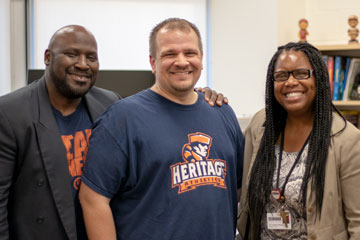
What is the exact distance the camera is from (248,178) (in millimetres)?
1672

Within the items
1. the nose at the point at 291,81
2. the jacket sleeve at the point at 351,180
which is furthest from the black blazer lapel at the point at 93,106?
the jacket sleeve at the point at 351,180

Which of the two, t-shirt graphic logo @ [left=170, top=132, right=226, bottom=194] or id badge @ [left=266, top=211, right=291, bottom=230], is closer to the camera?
t-shirt graphic logo @ [left=170, top=132, right=226, bottom=194]

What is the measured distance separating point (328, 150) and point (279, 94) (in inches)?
11.7

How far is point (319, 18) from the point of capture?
3.31m

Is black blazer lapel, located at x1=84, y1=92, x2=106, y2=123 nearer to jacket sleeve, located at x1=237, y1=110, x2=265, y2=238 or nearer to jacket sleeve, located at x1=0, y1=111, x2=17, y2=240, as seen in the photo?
jacket sleeve, located at x1=0, y1=111, x2=17, y2=240

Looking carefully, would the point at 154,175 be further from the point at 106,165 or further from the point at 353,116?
the point at 353,116

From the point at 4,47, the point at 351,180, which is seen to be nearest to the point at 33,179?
the point at 351,180

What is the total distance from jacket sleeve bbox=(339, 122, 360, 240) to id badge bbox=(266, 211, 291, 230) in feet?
0.72

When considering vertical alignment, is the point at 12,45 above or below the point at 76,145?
above

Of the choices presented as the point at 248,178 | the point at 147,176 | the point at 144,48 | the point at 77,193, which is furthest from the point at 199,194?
the point at 144,48

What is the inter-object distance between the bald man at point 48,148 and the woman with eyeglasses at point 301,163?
2.42 feet

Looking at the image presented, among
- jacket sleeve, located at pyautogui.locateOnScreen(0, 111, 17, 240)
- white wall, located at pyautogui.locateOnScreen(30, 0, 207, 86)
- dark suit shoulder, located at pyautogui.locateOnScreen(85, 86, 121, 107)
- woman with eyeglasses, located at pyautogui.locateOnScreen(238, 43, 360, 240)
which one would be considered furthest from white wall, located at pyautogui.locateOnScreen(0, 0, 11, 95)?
woman with eyeglasses, located at pyautogui.locateOnScreen(238, 43, 360, 240)

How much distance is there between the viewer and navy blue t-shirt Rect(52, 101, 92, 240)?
1.47 m

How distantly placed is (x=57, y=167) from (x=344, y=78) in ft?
7.99
